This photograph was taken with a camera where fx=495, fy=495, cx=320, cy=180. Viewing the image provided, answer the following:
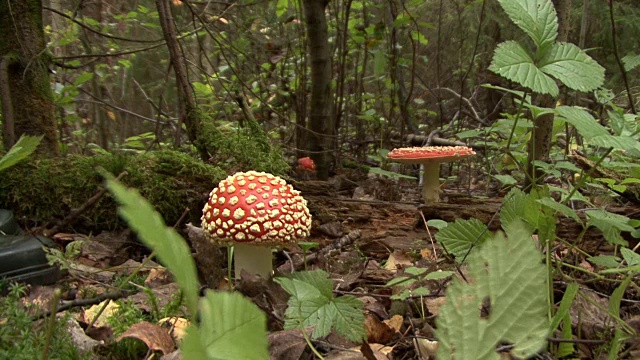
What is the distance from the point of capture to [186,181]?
312cm

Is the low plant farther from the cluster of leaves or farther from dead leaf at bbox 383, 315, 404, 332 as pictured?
dead leaf at bbox 383, 315, 404, 332

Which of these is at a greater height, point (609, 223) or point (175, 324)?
point (609, 223)

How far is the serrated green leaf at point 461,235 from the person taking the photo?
1722 mm

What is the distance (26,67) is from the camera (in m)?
2.98

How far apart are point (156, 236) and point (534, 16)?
3.84 ft

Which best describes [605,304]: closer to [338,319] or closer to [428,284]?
[428,284]

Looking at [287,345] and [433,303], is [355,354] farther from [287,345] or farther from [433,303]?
[433,303]

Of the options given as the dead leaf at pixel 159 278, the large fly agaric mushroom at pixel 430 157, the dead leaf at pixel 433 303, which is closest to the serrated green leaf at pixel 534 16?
the dead leaf at pixel 433 303

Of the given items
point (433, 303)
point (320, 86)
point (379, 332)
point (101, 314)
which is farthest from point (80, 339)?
point (320, 86)

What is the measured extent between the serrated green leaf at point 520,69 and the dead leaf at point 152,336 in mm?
1299

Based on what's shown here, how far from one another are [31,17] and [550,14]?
3.12 m

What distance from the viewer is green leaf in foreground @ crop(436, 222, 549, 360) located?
0.46 m

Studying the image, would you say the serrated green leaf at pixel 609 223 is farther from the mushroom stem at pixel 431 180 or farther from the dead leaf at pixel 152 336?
the mushroom stem at pixel 431 180

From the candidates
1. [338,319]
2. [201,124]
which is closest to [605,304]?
[338,319]
